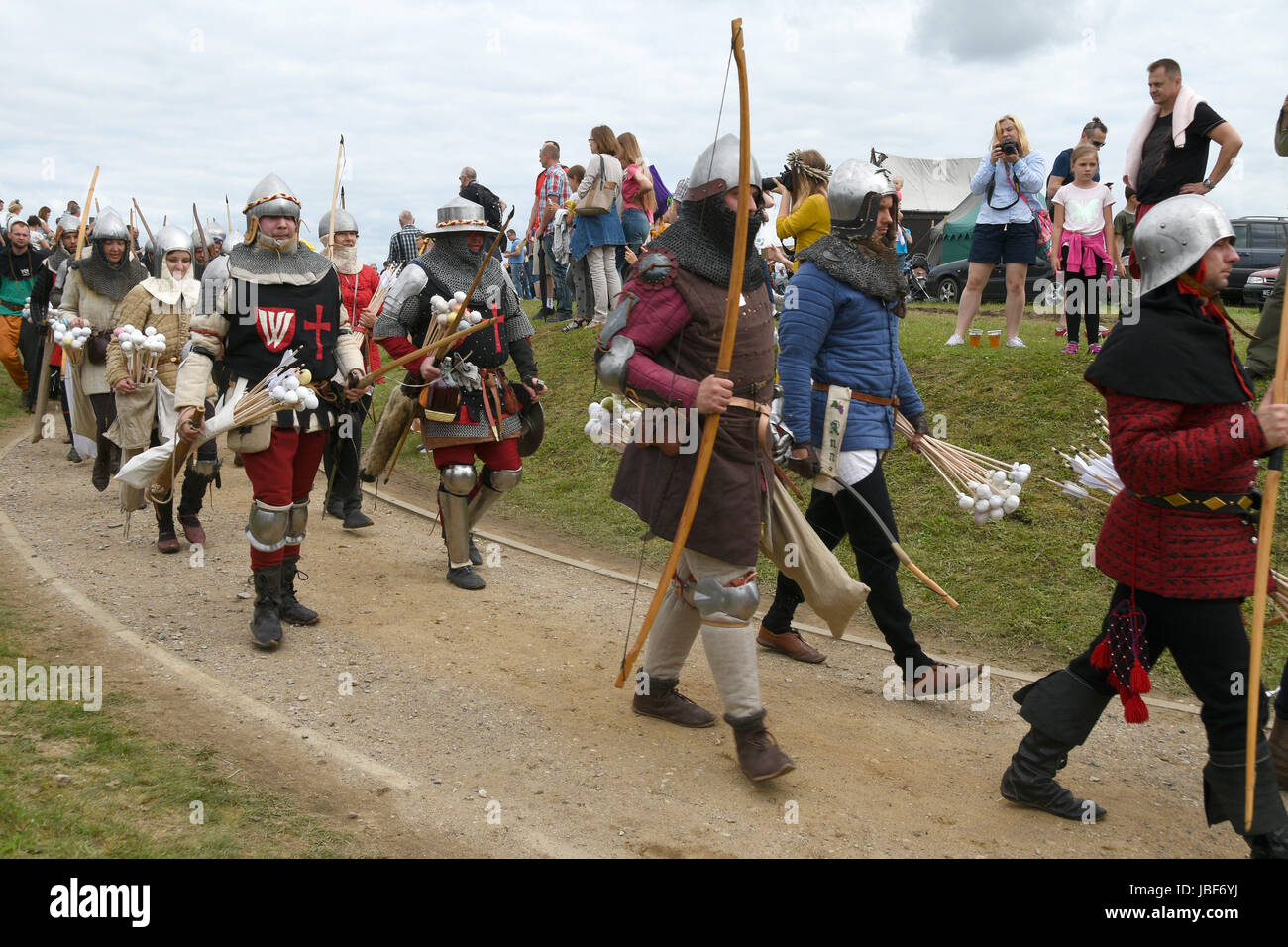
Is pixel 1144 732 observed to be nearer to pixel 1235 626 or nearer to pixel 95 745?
pixel 1235 626

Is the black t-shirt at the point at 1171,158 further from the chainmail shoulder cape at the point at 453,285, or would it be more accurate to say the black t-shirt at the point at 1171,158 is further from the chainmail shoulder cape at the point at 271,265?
the chainmail shoulder cape at the point at 271,265

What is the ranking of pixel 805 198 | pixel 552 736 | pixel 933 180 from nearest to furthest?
pixel 552 736 < pixel 805 198 < pixel 933 180

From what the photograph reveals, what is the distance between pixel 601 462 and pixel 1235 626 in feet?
21.3

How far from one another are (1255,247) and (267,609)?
682 inches

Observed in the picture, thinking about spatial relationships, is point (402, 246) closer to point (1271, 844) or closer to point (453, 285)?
point (453, 285)

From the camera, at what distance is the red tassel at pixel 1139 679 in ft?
11.4

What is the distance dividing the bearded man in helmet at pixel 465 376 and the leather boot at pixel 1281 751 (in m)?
4.10

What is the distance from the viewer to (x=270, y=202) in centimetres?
537

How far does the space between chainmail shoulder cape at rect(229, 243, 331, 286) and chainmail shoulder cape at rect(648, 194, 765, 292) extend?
7.42 ft

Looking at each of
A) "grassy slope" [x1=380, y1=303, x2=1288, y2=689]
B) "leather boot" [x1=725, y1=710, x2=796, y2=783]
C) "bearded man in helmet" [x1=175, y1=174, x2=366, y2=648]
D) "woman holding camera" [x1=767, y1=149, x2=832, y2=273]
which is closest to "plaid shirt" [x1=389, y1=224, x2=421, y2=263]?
"grassy slope" [x1=380, y1=303, x2=1288, y2=689]

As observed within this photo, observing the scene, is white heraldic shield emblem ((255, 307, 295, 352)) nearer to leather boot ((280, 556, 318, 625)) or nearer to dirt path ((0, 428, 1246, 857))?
leather boot ((280, 556, 318, 625))

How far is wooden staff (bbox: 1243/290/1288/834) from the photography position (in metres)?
3.12

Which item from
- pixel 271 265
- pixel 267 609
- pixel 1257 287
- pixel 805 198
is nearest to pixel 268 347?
pixel 271 265

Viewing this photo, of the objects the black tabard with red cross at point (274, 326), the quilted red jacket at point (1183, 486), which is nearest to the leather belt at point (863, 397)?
the quilted red jacket at point (1183, 486)
